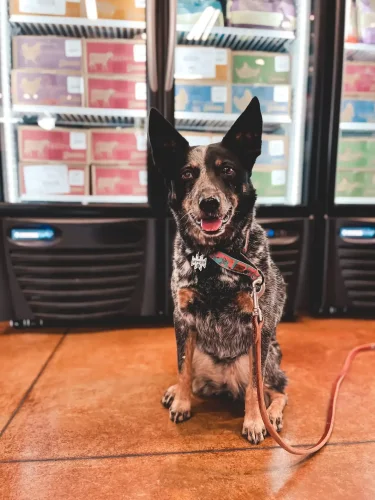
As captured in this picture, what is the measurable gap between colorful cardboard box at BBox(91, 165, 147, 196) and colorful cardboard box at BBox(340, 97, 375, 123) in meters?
1.44

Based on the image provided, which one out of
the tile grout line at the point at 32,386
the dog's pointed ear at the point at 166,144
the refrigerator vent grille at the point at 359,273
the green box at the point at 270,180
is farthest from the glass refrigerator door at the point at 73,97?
the refrigerator vent grille at the point at 359,273

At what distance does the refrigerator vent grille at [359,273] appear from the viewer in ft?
8.30

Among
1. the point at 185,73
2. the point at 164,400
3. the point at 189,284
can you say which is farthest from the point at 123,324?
the point at 185,73

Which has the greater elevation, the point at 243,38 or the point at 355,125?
the point at 243,38

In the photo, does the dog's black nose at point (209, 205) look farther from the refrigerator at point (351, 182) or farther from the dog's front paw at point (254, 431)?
the refrigerator at point (351, 182)

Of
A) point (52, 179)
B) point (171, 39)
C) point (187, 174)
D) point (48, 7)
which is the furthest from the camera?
point (52, 179)

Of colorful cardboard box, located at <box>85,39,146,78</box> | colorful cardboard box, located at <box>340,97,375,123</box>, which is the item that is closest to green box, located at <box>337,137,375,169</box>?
colorful cardboard box, located at <box>340,97,375,123</box>

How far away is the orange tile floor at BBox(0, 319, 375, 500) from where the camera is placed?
1095 mm

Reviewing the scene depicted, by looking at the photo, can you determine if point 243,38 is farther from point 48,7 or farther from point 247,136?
point 247,136

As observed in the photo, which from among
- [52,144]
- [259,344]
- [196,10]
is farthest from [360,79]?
[259,344]

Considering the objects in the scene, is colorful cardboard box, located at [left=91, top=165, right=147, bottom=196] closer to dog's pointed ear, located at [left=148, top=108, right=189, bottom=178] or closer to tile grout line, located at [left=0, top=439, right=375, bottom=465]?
dog's pointed ear, located at [left=148, top=108, right=189, bottom=178]

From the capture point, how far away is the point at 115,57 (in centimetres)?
247

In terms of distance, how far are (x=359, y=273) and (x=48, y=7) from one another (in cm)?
258

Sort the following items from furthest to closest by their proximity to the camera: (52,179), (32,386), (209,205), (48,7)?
(52,179), (48,7), (32,386), (209,205)
